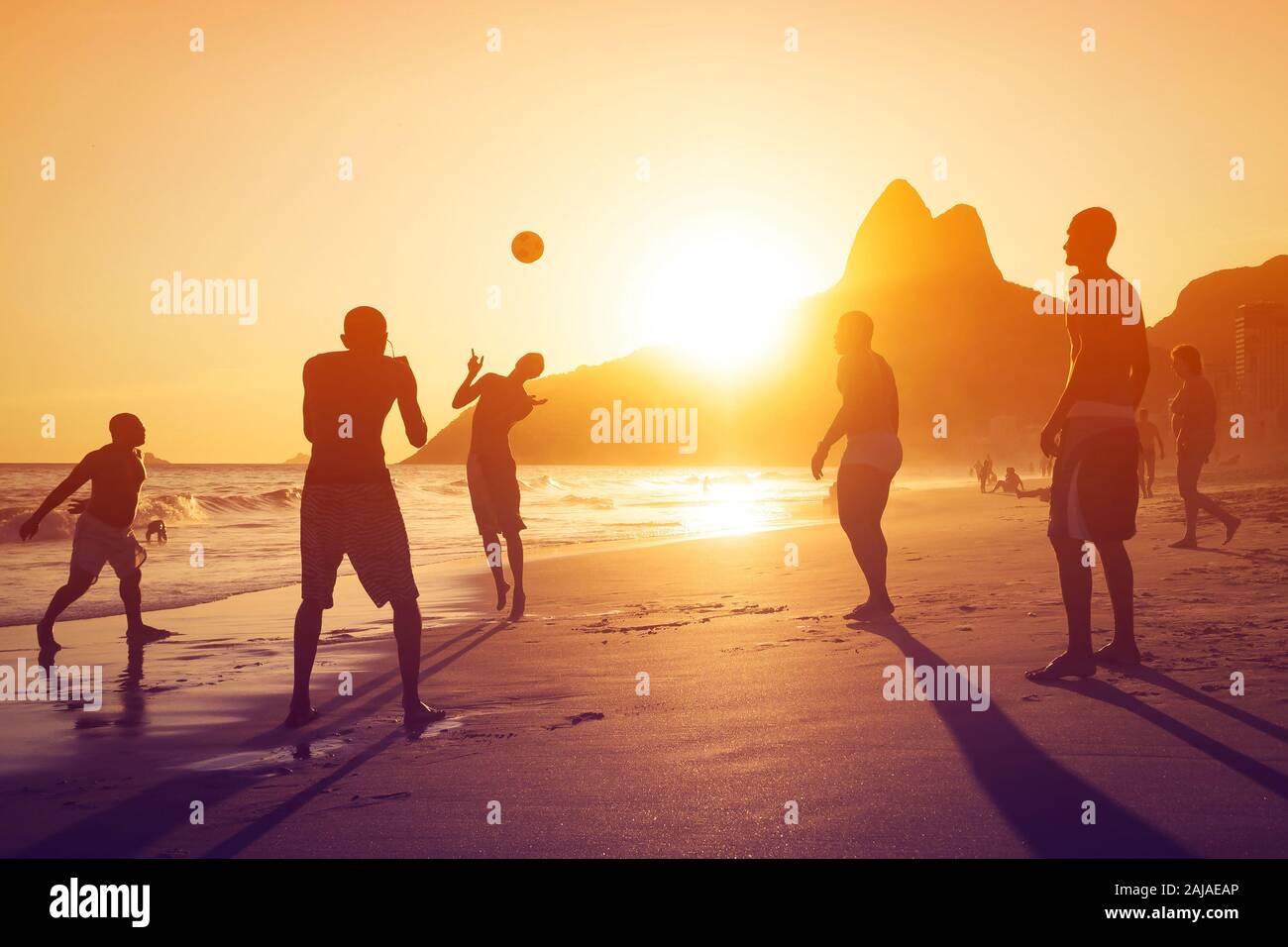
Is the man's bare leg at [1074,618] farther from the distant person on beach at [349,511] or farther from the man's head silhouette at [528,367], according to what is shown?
the man's head silhouette at [528,367]

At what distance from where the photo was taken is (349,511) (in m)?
4.73

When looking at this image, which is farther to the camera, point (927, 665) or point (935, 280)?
point (935, 280)

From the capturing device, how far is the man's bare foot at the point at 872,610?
7.03 m

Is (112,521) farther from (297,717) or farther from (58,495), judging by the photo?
(297,717)

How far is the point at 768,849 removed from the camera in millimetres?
2816

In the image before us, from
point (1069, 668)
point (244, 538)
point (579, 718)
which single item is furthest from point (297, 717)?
point (244, 538)

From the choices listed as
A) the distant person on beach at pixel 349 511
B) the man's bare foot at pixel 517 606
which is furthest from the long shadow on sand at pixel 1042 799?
the man's bare foot at pixel 517 606

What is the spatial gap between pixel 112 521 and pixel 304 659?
3.88 meters

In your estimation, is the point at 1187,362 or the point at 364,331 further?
the point at 1187,362

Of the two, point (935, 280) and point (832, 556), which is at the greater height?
point (935, 280)

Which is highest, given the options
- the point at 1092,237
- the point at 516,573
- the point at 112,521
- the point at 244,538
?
the point at 1092,237

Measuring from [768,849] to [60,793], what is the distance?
2407 mm
